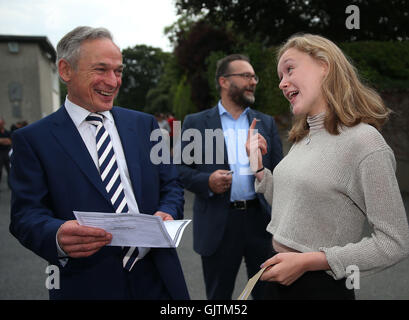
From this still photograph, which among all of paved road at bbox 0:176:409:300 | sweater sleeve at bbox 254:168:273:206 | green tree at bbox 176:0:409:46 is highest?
green tree at bbox 176:0:409:46

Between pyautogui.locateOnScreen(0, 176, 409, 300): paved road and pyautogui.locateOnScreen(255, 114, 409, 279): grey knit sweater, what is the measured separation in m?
2.45

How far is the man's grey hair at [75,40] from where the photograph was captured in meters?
1.88

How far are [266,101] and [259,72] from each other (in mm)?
755

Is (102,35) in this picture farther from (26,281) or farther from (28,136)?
(26,281)

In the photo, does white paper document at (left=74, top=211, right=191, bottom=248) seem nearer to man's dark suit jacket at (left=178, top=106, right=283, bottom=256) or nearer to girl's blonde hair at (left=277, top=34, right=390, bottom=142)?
girl's blonde hair at (left=277, top=34, right=390, bottom=142)

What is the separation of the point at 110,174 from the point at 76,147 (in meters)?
0.20

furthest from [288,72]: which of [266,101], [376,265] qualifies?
[266,101]

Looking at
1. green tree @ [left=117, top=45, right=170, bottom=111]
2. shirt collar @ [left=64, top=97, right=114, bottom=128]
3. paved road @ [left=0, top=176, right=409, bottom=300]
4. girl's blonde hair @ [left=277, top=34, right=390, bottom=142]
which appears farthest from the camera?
green tree @ [left=117, top=45, right=170, bottom=111]

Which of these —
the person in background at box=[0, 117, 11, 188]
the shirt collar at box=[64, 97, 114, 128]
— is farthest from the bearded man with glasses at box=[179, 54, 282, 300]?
the person in background at box=[0, 117, 11, 188]

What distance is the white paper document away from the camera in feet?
4.85

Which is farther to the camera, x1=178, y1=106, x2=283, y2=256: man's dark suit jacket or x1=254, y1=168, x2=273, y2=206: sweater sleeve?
x1=178, y1=106, x2=283, y2=256: man's dark suit jacket

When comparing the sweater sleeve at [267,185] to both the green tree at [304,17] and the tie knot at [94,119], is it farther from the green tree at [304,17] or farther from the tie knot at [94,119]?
the green tree at [304,17]

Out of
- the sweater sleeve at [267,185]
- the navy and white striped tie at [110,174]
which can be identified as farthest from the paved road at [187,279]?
the navy and white striped tie at [110,174]

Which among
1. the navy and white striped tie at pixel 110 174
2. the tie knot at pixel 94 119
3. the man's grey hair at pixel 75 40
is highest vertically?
the man's grey hair at pixel 75 40
